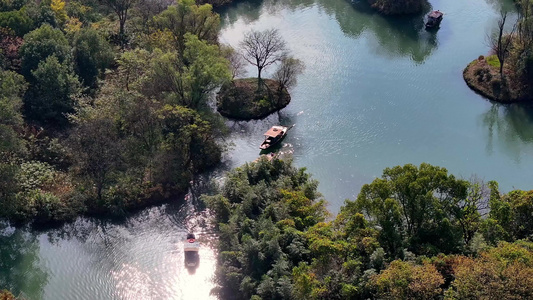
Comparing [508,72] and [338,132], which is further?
[508,72]

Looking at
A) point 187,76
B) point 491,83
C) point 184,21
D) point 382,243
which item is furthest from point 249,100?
point 491,83

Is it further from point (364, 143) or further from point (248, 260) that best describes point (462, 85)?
point (248, 260)

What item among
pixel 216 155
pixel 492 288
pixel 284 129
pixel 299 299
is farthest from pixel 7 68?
pixel 492 288

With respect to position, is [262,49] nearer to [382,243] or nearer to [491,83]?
[491,83]

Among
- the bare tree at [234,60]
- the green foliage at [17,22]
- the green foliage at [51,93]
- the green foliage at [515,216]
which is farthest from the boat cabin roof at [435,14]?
the green foliage at [17,22]

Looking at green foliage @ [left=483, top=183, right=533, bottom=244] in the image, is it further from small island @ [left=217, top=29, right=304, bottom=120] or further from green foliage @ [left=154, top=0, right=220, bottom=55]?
green foliage @ [left=154, top=0, right=220, bottom=55]

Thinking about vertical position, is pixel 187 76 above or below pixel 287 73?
below

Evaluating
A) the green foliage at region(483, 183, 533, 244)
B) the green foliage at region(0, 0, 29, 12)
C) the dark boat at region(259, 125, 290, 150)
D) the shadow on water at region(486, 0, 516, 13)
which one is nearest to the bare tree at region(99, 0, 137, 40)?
the green foliage at region(0, 0, 29, 12)
